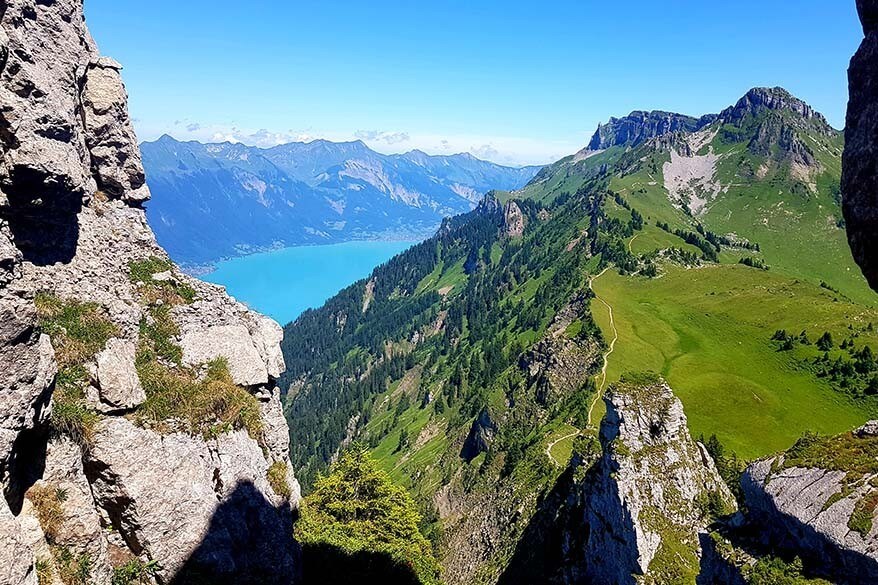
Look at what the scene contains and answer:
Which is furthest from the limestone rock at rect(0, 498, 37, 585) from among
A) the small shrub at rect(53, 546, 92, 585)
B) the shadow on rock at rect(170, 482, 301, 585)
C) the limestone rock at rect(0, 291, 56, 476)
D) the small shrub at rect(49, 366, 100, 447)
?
the shadow on rock at rect(170, 482, 301, 585)

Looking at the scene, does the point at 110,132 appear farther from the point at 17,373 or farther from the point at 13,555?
the point at 13,555

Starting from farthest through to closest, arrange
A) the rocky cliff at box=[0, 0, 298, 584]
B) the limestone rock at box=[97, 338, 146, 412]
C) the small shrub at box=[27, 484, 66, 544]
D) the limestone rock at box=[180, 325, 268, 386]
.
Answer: the limestone rock at box=[180, 325, 268, 386] → the limestone rock at box=[97, 338, 146, 412] → the small shrub at box=[27, 484, 66, 544] → the rocky cliff at box=[0, 0, 298, 584]

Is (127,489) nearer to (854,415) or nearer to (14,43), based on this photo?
(14,43)

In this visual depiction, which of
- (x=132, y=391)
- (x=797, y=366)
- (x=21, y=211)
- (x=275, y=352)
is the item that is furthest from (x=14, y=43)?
(x=797, y=366)

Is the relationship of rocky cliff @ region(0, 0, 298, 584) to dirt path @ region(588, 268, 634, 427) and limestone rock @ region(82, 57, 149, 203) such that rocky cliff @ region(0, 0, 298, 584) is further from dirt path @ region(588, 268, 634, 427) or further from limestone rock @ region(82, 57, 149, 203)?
dirt path @ region(588, 268, 634, 427)

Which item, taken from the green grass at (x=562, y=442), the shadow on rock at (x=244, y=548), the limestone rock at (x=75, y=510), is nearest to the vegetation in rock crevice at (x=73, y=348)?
the limestone rock at (x=75, y=510)

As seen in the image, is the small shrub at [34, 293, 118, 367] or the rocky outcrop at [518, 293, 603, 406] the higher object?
the small shrub at [34, 293, 118, 367]

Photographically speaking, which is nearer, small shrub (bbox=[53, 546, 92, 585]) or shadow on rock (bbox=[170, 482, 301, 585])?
small shrub (bbox=[53, 546, 92, 585])

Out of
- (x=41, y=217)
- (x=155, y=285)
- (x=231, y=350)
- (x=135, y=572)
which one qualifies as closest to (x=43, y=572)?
(x=135, y=572)
